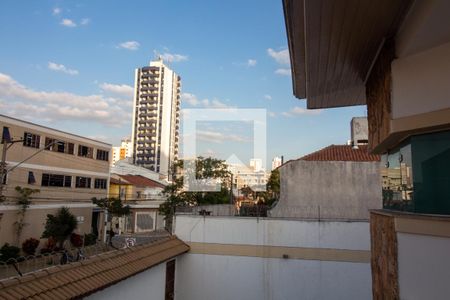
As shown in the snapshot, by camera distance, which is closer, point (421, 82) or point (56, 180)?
point (421, 82)

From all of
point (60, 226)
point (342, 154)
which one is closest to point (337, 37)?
point (342, 154)

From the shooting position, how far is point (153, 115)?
263 feet

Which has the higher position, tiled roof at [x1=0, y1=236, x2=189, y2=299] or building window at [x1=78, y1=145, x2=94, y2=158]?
building window at [x1=78, y1=145, x2=94, y2=158]

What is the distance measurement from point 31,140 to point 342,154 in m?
18.4

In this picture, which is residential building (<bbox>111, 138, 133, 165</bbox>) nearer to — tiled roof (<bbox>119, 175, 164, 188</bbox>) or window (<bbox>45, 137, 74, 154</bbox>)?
tiled roof (<bbox>119, 175, 164, 188</bbox>)

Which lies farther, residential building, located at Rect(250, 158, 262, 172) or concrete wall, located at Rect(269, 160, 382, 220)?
residential building, located at Rect(250, 158, 262, 172)

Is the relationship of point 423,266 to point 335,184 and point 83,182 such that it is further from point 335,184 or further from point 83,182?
point 83,182

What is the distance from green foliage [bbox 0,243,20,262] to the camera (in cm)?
1930

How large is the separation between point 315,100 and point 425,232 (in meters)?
4.57

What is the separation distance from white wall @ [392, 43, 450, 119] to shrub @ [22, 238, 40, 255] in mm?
22553

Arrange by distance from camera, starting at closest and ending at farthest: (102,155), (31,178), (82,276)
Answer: (82,276)
(31,178)
(102,155)

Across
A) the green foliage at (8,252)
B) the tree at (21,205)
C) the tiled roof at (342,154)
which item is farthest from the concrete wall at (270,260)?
the tree at (21,205)

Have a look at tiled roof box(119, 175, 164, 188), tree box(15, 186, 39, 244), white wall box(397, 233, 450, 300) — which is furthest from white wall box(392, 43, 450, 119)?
tiled roof box(119, 175, 164, 188)

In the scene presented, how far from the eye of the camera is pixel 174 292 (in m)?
13.6
